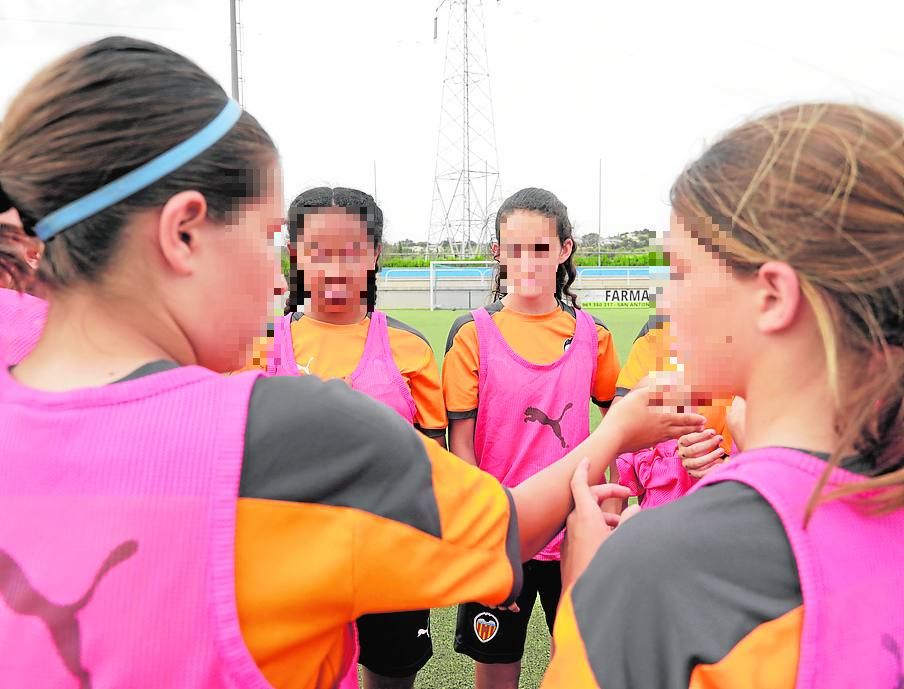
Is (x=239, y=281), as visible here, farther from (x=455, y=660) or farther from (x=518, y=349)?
Result: (x=455, y=660)

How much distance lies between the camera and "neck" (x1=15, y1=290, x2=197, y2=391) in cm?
99

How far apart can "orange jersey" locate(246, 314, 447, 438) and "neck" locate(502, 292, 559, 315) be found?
460 mm

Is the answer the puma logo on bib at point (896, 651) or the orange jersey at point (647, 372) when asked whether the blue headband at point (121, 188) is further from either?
the orange jersey at point (647, 372)

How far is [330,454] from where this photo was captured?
959 mm

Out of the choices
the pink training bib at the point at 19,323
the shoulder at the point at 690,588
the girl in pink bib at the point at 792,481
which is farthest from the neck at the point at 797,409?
the pink training bib at the point at 19,323

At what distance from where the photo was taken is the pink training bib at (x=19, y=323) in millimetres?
1368

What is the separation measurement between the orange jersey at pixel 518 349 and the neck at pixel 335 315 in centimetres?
45

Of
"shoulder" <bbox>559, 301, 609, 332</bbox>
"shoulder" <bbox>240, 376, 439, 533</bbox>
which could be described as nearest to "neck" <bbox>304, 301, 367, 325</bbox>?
"shoulder" <bbox>559, 301, 609, 332</bbox>

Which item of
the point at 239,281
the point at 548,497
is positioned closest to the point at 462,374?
the point at 548,497

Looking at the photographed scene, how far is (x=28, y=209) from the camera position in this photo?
101cm

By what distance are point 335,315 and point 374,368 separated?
0.32 metres

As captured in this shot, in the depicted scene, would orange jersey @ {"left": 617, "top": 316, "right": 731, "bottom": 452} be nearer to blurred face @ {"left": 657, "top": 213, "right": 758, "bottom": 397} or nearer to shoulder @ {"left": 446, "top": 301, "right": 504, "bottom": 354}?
shoulder @ {"left": 446, "top": 301, "right": 504, "bottom": 354}

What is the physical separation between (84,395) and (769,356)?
989 millimetres

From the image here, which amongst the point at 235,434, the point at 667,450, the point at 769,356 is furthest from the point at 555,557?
the point at 235,434
